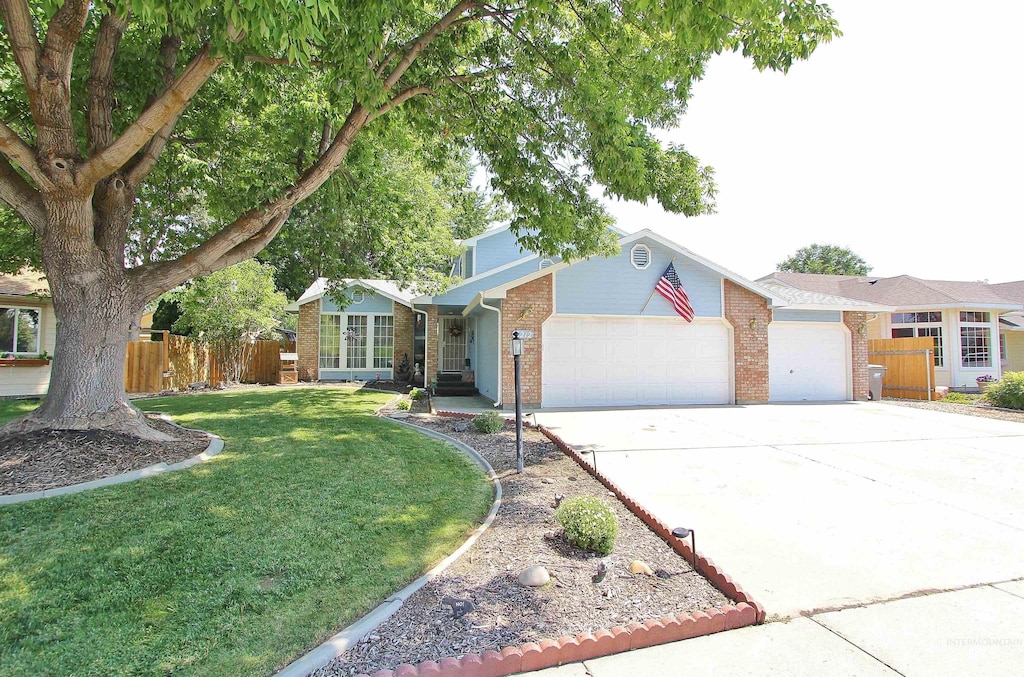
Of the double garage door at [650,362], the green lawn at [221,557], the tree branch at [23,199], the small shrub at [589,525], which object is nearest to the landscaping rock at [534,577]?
the small shrub at [589,525]

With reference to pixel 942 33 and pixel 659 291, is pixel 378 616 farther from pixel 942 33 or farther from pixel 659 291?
pixel 659 291

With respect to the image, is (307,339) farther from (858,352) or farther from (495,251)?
(858,352)

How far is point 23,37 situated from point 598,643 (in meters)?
7.47

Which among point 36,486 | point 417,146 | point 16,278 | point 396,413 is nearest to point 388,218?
point 417,146

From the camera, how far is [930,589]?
3.42 meters

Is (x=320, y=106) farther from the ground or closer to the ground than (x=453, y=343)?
farther from the ground

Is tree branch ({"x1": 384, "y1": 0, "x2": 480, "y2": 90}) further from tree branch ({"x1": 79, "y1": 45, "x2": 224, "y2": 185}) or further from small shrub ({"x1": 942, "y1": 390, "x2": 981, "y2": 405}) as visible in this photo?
small shrub ({"x1": 942, "y1": 390, "x2": 981, "y2": 405})

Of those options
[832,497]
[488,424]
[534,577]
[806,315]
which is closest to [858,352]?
[806,315]

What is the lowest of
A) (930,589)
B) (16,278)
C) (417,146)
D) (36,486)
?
(930,589)

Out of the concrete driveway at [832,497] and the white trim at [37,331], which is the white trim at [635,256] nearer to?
the concrete driveway at [832,497]

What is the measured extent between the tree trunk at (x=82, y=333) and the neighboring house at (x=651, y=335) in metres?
7.20

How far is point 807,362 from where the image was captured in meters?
14.4

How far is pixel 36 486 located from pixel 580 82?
782cm

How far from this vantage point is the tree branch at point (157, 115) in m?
5.48
